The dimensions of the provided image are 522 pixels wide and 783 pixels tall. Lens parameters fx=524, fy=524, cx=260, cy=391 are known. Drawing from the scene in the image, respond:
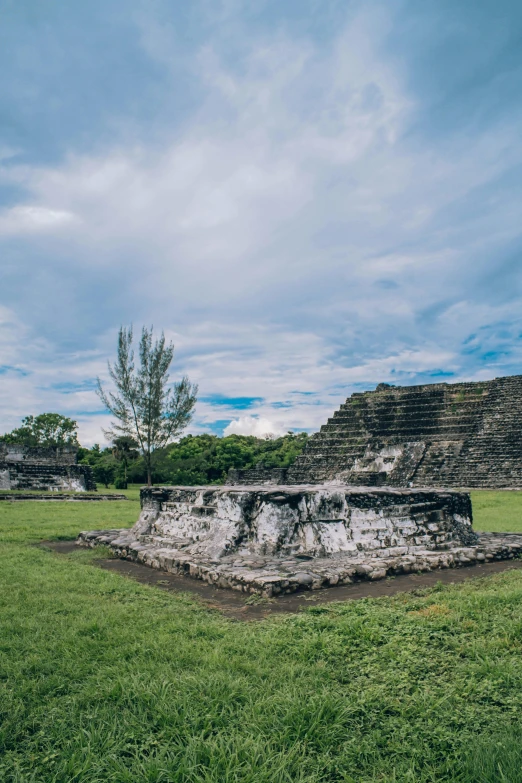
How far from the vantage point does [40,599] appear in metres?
3.42

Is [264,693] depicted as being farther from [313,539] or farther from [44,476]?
[44,476]

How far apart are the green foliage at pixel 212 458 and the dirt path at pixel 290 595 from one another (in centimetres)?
1966

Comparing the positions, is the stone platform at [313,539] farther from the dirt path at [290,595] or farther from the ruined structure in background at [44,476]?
the ruined structure in background at [44,476]

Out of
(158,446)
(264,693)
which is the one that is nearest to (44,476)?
(158,446)

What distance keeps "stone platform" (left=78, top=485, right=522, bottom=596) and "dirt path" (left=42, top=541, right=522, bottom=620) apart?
0.28 feet

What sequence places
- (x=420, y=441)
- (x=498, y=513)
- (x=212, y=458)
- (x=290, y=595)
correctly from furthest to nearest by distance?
1. (x=212, y=458)
2. (x=420, y=441)
3. (x=498, y=513)
4. (x=290, y=595)

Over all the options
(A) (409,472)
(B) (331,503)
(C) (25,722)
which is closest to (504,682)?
(C) (25,722)

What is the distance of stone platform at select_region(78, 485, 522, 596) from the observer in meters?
4.11

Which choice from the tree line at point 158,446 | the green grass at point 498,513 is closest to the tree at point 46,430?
the tree line at point 158,446

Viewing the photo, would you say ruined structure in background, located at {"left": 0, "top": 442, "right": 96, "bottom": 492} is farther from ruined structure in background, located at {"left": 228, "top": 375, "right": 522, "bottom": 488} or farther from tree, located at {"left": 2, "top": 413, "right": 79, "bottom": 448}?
tree, located at {"left": 2, "top": 413, "right": 79, "bottom": 448}

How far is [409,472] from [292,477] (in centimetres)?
462

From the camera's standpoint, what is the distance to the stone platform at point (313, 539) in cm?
411

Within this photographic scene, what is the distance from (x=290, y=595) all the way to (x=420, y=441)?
1842 cm

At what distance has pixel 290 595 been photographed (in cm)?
364
